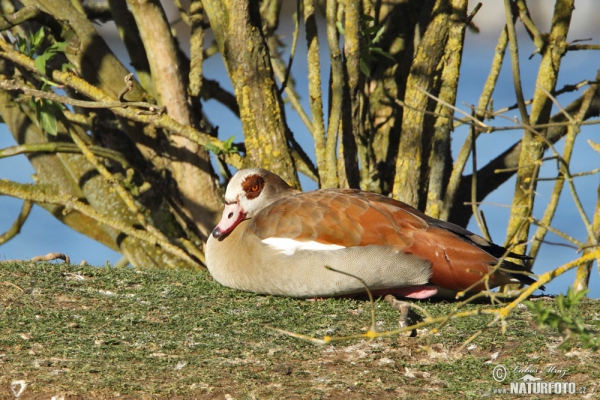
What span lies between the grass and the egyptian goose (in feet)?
0.48

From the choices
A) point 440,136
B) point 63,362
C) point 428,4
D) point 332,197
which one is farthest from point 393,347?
point 428,4

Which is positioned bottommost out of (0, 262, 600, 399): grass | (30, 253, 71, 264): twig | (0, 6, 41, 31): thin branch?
(0, 262, 600, 399): grass

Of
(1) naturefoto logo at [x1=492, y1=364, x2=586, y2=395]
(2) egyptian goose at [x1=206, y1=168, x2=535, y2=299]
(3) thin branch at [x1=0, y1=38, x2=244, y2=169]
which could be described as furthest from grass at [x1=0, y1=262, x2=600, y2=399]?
(3) thin branch at [x1=0, y1=38, x2=244, y2=169]

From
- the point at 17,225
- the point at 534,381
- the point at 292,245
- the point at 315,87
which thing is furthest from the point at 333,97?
the point at 17,225

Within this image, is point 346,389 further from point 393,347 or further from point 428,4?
point 428,4

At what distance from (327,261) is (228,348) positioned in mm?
908

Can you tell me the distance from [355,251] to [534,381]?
1320 millimetres

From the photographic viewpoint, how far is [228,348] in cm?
362

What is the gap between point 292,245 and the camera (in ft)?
14.4

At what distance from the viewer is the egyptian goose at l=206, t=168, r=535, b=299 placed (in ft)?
14.0

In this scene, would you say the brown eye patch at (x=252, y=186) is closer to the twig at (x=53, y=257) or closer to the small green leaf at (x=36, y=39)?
the twig at (x=53, y=257)

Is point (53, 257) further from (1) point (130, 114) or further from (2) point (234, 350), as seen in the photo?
(2) point (234, 350)

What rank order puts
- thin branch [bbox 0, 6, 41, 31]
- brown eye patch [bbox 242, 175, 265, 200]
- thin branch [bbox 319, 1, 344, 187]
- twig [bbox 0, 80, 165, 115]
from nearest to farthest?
brown eye patch [bbox 242, 175, 265, 200]
thin branch [bbox 319, 1, 344, 187]
twig [bbox 0, 80, 165, 115]
thin branch [bbox 0, 6, 41, 31]

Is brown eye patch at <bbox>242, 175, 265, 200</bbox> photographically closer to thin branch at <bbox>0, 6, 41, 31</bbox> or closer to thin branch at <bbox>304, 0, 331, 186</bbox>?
thin branch at <bbox>304, 0, 331, 186</bbox>
